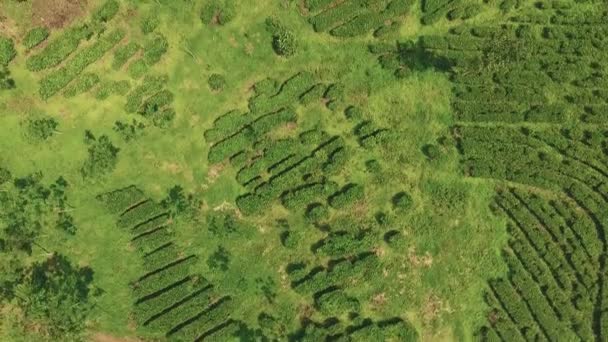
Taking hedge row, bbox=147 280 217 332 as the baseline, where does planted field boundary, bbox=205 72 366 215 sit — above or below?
above

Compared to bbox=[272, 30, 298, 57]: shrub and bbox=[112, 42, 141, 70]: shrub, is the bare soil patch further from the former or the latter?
bbox=[272, 30, 298, 57]: shrub

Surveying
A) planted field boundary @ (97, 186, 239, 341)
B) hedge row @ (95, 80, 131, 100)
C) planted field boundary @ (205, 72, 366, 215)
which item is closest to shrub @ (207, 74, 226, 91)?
planted field boundary @ (205, 72, 366, 215)

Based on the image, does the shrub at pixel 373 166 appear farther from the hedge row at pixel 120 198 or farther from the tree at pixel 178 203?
the hedge row at pixel 120 198

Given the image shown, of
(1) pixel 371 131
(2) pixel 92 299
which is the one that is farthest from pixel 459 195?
(2) pixel 92 299

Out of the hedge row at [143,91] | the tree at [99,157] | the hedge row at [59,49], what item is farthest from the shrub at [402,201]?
the hedge row at [59,49]

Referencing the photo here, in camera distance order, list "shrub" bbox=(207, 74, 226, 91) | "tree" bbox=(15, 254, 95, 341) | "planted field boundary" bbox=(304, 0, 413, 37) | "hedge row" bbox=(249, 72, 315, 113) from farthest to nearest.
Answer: "planted field boundary" bbox=(304, 0, 413, 37) < "hedge row" bbox=(249, 72, 315, 113) < "shrub" bbox=(207, 74, 226, 91) < "tree" bbox=(15, 254, 95, 341)

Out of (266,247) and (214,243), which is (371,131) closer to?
(266,247)

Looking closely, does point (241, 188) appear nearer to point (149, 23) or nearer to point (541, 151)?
point (149, 23)
